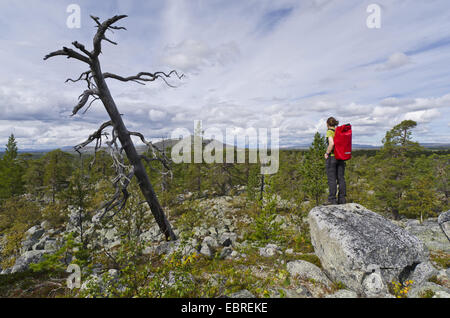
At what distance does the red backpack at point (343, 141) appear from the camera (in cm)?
606

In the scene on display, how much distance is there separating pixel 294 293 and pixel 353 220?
2740 mm

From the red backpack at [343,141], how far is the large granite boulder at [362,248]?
1790 mm

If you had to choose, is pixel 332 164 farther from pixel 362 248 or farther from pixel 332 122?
pixel 362 248

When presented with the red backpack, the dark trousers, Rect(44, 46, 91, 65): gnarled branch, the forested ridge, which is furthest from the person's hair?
Rect(44, 46, 91, 65): gnarled branch

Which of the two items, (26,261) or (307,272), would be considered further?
(26,261)

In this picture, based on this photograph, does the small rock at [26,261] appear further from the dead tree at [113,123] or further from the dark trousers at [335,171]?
the dark trousers at [335,171]

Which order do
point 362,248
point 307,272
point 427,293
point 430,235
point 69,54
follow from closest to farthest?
point 427,293 → point 69,54 → point 362,248 → point 307,272 → point 430,235

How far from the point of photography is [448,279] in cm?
559

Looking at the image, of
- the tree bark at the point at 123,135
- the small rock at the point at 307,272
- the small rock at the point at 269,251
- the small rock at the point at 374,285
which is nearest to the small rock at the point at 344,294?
the small rock at the point at 374,285

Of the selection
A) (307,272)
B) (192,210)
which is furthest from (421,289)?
(192,210)

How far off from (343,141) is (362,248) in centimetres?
305

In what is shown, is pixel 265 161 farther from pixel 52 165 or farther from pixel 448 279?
pixel 52 165

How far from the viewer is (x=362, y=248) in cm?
508
